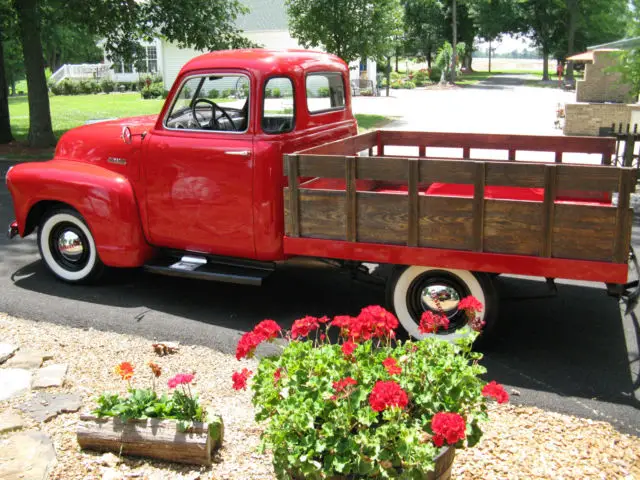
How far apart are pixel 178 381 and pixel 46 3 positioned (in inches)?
540

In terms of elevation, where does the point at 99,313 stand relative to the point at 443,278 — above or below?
below

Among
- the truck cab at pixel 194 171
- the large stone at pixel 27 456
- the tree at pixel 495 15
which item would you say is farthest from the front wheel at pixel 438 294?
the tree at pixel 495 15

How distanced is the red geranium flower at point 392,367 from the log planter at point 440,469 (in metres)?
0.36

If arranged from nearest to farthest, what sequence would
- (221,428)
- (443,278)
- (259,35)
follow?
1. (221,428)
2. (443,278)
3. (259,35)

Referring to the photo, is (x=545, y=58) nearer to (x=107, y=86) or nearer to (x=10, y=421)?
(x=107, y=86)

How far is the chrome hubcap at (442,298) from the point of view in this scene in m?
4.86

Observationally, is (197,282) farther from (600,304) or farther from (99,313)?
(600,304)

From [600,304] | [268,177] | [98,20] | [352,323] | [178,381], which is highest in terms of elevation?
[98,20]

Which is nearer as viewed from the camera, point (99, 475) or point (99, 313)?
point (99, 475)

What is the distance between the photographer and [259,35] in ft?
124

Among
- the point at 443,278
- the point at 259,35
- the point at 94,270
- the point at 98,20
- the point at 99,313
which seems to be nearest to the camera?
the point at 443,278

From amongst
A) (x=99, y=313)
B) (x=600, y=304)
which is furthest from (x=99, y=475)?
(x=600, y=304)

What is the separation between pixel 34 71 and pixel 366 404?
579 inches

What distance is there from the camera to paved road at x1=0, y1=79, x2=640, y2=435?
4.43 meters
